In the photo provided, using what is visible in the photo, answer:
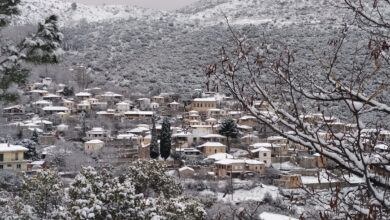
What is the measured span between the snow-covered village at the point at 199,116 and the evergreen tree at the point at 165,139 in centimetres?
9

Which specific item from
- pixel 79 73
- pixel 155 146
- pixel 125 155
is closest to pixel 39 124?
pixel 125 155

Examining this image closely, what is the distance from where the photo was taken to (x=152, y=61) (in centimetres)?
5938

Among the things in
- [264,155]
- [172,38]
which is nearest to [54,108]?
[264,155]

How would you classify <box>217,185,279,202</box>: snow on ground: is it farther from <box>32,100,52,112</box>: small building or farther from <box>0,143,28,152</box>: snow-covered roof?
<box>32,100,52,112</box>: small building

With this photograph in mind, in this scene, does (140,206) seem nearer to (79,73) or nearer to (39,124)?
(39,124)

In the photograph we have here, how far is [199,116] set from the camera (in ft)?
117

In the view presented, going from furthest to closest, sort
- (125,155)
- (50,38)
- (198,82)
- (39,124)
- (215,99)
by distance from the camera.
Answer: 1. (198,82)
2. (215,99)
3. (39,124)
4. (125,155)
5. (50,38)

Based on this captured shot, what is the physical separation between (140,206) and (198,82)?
3957 cm

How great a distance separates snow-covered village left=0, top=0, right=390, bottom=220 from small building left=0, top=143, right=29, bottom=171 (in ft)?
0.23

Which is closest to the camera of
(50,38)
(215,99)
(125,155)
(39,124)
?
(50,38)

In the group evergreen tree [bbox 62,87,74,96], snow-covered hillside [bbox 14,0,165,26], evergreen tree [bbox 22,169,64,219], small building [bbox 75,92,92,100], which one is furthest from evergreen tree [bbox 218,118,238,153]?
snow-covered hillside [bbox 14,0,165,26]

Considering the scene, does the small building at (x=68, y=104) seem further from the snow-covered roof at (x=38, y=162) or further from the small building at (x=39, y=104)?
the snow-covered roof at (x=38, y=162)

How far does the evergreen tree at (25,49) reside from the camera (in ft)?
16.8

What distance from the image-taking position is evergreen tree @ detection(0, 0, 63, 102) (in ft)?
16.8
